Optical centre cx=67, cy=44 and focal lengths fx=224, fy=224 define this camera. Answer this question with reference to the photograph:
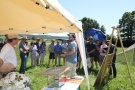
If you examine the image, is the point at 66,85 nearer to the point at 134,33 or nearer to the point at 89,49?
the point at 89,49

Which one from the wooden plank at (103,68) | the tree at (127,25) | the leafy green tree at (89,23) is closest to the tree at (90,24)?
the leafy green tree at (89,23)

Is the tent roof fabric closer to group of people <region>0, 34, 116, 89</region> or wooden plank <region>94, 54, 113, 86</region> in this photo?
group of people <region>0, 34, 116, 89</region>

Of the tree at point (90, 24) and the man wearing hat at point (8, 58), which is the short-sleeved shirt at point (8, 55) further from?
the tree at point (90, 24)

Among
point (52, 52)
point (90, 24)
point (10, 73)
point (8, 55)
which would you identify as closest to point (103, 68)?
point (8, 55)

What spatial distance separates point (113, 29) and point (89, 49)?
3.79 m

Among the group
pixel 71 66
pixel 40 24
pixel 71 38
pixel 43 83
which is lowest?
pixel 43 83

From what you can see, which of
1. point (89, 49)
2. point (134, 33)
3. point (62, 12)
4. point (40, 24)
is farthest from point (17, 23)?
point (134, 33)

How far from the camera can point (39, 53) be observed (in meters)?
12.9

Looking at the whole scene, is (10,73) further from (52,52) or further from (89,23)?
(89,23)

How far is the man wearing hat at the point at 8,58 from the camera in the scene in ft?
11.1

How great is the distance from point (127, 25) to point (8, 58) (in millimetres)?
81355

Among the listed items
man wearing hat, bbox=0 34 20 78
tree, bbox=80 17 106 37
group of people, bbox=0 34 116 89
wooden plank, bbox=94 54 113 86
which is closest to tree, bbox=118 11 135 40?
tree, bbox=80 17 106 37

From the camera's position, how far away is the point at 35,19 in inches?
224

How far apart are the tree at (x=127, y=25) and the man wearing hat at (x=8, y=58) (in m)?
76.1
